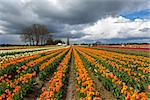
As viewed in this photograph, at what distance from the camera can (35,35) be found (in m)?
80.2

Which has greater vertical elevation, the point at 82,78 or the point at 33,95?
the point at 82,78

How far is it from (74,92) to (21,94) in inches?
91.5

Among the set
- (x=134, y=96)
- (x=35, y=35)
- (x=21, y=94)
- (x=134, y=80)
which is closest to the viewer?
(x=134, y=96)

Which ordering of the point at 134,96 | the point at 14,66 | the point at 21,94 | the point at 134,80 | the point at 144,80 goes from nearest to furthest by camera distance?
the point at 134,96
the point at 21,94
the point at 134,80
the point at 144,80
the point at 14,66

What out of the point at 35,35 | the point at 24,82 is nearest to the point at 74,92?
the point at 24,82

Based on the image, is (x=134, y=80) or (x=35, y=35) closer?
(x=134, y=80)

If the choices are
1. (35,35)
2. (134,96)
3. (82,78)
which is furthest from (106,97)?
(35,35)

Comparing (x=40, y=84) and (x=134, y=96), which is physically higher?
(x=134, y=96)

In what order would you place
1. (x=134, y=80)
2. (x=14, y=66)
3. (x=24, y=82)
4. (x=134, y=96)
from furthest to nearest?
(x=14, y=66) → (x=134, y=80) → (x=24, y=82) → (x=134, y=96)

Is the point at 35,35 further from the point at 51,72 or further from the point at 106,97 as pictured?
the point at 106,97

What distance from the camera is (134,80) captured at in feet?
33.3

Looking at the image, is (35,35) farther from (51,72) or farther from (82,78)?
(82,78)

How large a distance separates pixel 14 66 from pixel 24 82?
5566 millimetres

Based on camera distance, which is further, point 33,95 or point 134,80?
point 134,80
